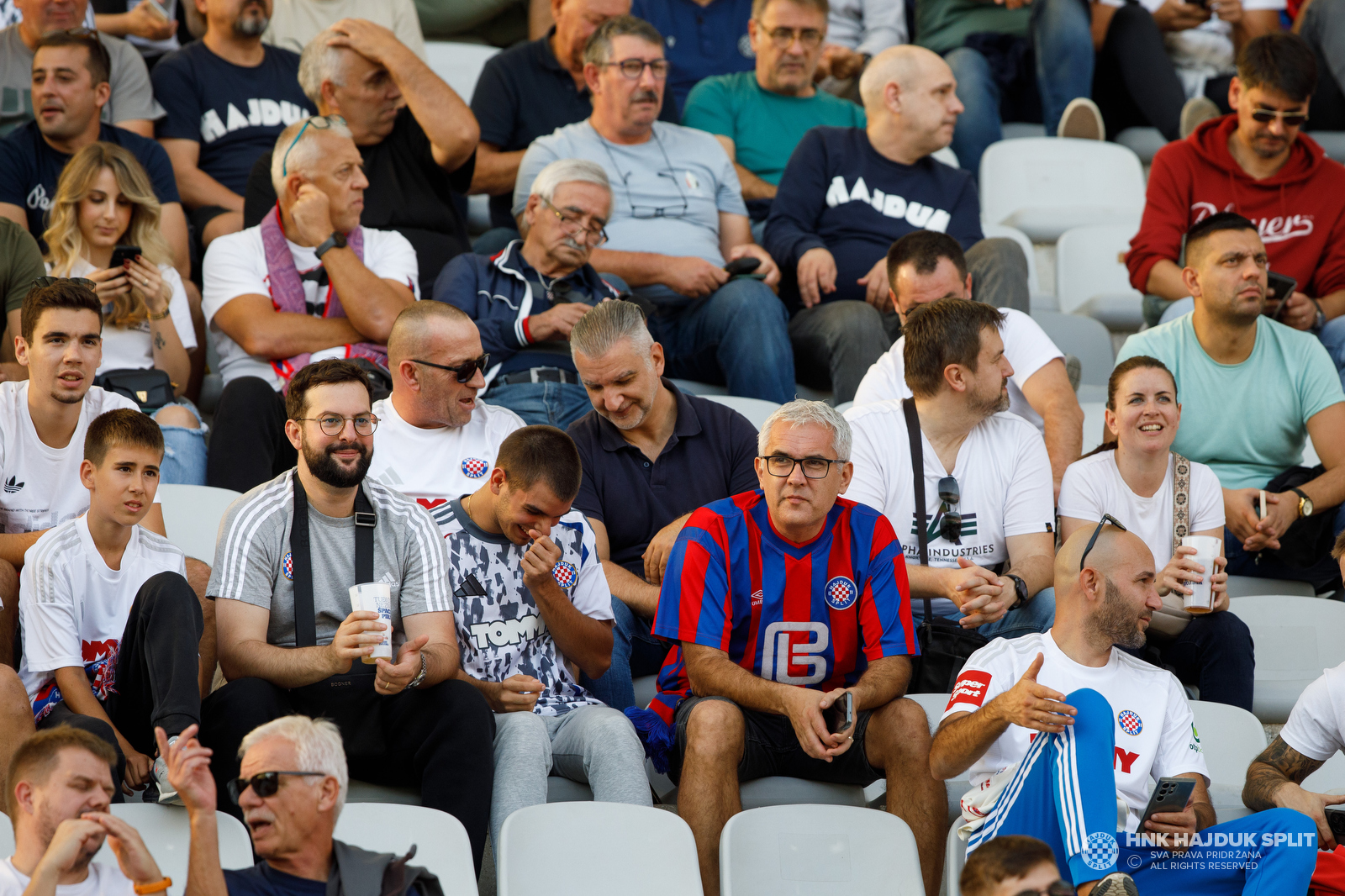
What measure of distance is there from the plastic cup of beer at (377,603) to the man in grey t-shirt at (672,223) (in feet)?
6.91

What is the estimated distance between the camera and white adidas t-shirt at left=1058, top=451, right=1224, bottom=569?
365cm

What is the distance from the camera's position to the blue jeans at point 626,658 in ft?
11.2

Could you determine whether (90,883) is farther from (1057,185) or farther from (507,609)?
(1057,185)

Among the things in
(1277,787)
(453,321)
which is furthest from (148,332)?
(1277,787)

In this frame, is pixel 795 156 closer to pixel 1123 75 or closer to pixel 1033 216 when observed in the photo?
pixel 1033 216

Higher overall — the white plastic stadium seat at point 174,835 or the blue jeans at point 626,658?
the blue jeans at point 626,658

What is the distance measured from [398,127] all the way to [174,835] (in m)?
2.95

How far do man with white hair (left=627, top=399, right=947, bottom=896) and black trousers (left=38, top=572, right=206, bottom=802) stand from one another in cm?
93

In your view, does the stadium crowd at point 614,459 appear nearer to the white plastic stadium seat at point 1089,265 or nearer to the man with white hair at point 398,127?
the man with white hair at point 398,127

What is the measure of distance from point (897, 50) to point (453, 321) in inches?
87.2

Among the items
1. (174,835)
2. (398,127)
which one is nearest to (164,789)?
(174,835)

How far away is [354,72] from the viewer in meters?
4.79

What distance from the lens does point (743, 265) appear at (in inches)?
186

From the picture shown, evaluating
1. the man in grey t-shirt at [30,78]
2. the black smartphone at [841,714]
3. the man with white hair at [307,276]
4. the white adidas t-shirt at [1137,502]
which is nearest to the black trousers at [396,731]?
the black smartphone at [841,714]
